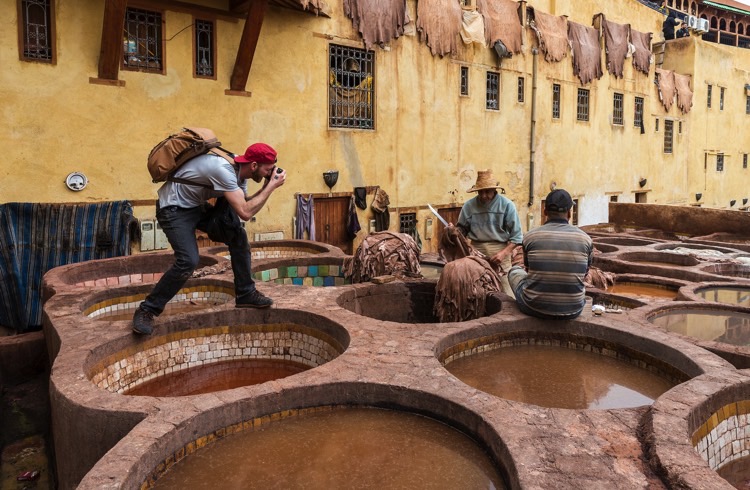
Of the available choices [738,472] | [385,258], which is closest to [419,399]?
[738,472]

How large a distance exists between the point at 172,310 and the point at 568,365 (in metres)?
4.37

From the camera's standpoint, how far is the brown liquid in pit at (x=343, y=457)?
3117mm

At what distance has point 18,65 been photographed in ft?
28.2

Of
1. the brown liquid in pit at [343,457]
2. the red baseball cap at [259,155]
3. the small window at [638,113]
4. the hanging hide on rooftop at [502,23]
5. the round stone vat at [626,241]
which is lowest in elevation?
the brown liquid in pit at [343,457]

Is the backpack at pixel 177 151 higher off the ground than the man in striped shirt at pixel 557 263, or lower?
higher

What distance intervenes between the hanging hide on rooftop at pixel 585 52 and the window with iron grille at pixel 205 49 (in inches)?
469

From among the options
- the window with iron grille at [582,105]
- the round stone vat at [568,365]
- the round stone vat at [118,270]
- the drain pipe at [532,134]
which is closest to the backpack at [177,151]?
the round stone vat at [568,365]

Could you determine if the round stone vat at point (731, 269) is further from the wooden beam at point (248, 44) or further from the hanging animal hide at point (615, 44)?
the hanging animal hide at point (615, 44)

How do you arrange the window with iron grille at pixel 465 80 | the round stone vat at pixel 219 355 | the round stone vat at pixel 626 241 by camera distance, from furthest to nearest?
1. the window with iron grille at pixel 465 80
2. the round stone vat at pixel 626 241
3. the round stone vat at pixel 219 355

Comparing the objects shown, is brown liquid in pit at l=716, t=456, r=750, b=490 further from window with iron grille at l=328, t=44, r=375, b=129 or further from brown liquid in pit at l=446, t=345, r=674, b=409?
window with iron grille at l=328, t=44, r=375, b=129

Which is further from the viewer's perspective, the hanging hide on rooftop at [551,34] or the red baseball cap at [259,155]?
the hanging hide on rooftop at [551,34]

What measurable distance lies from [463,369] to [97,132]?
7477 mm

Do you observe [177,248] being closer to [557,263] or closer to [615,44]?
[557,263]

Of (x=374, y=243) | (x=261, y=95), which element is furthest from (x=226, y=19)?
(x=374, y=243)
